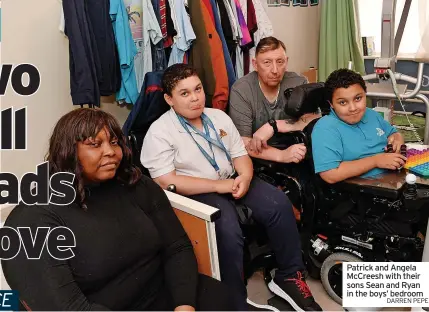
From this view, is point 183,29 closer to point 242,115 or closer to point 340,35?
point 242,115

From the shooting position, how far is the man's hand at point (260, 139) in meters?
2.14

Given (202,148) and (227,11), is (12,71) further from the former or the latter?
(227,11)

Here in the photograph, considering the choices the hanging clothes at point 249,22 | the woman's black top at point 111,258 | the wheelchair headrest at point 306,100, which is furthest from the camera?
the hanging clothes at point 249,22

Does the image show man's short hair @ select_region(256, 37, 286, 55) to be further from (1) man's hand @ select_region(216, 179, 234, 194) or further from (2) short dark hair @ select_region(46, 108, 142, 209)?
(2) short dark hair @ select_region(46, 108, 142, 209)

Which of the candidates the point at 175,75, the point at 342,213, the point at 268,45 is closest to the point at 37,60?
the point at 175,75

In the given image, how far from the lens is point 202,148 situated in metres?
1.98

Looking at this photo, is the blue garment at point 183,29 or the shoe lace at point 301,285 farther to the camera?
the blue garment at point 183,29

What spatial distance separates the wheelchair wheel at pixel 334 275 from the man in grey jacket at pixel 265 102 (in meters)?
0.54

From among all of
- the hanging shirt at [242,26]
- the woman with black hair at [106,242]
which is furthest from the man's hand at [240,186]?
the hanging shirt at [242,26]

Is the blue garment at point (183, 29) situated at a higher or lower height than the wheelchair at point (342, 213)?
higher

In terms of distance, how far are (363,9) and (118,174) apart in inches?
138

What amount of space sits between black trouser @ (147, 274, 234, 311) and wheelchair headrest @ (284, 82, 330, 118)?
997 millimetres

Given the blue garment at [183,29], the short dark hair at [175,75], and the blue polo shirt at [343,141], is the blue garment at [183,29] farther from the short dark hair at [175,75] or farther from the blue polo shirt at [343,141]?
the blue polo shirt at [343,141]

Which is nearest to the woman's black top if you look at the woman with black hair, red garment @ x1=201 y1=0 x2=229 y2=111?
the woman with black hair
